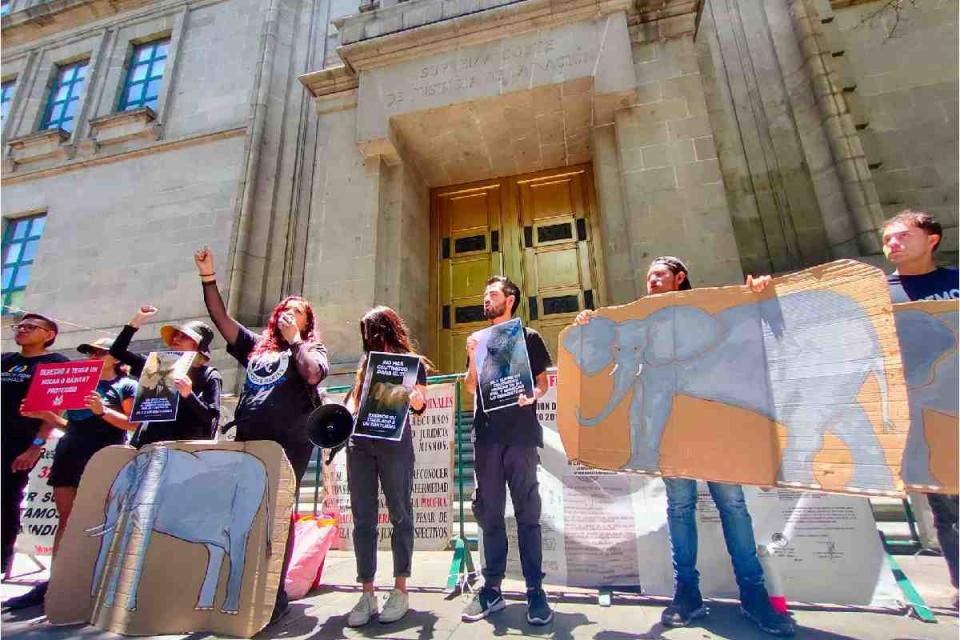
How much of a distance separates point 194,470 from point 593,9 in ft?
25.4

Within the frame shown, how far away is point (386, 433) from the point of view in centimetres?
259

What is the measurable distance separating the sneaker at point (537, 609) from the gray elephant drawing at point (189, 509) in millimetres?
1394

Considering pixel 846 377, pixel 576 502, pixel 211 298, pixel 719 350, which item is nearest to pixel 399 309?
pixel 211 298

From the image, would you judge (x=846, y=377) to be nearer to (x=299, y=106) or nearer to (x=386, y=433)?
(x=386, y=433)

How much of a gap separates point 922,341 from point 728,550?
140 cm

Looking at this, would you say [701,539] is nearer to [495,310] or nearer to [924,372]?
[924,372]

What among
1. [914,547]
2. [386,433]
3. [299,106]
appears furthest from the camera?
[299,106]

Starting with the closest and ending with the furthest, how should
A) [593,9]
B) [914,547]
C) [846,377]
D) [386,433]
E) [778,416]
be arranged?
[846,377] → [778,416] → [386,433] → [914,547] → [593,9]

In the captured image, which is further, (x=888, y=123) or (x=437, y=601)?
(x=888, y=123)

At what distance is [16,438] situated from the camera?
3.41 m

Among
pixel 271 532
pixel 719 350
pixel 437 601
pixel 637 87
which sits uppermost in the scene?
pixel 637 87

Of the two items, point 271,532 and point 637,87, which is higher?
point 637,87

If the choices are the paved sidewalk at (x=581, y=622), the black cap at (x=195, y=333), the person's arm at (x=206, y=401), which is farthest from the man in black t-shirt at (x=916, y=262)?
the black cap at (x=195, y=333)

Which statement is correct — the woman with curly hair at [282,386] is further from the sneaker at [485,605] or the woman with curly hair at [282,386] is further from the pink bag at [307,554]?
the sneaker at [485,605]
